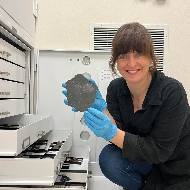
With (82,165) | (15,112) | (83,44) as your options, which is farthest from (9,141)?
(83,44)

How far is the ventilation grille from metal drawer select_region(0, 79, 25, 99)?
0.77 metres

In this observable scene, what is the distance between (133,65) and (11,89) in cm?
54

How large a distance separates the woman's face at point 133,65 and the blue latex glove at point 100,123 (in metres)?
0.19

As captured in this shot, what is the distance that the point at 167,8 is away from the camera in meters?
2.31

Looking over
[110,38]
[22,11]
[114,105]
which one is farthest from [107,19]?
[114,105]

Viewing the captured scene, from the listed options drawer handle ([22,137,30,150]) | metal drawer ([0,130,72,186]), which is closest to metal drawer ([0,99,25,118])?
drawer handle ([22,137,30,150])

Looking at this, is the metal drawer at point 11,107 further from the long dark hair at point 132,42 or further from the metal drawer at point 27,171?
the long dark hair at point 132,42

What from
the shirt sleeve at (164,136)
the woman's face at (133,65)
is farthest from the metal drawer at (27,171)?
the woman's face at (133,65)

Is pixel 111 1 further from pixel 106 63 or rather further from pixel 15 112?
pixel 15 112

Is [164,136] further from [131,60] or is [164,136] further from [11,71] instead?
[11,71]

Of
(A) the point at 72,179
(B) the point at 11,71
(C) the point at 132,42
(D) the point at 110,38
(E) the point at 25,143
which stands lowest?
(A) the point at 72,179

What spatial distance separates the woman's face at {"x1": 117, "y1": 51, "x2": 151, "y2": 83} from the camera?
1240 millimetres

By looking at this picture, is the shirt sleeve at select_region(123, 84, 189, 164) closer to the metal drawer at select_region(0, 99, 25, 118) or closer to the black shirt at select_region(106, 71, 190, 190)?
the black shirt at select_region(106, 71, 190, 190)

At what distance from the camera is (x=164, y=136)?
4.06 feet
